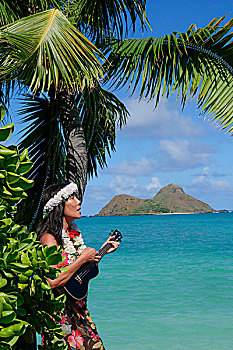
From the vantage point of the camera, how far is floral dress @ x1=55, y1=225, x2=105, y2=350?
2.96 m

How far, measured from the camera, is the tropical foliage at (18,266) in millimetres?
1200

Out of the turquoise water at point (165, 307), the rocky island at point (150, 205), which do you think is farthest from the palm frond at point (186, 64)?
the rocky island at point (150, 205)

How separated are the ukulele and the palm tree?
1589mm

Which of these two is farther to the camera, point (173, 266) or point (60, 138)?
point (173, 266)

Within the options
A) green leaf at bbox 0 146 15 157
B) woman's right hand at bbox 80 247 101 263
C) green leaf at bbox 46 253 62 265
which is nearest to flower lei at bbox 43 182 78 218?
woman's right hand at bbox 80 247 101 263

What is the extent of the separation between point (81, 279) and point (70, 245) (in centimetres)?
25

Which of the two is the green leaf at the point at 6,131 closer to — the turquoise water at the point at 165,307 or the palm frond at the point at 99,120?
the palm frond at the point at 99,120

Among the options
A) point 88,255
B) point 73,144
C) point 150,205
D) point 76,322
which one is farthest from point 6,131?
point 150,205

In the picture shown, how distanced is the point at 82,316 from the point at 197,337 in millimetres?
5808

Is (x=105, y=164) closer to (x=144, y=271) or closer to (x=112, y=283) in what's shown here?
(x=112, y=283)

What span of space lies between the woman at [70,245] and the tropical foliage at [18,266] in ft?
4.84

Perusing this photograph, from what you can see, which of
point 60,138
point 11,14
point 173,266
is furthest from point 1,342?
point 173,266

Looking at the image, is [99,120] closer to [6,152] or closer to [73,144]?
[73,144]

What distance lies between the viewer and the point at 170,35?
16.2 feet
